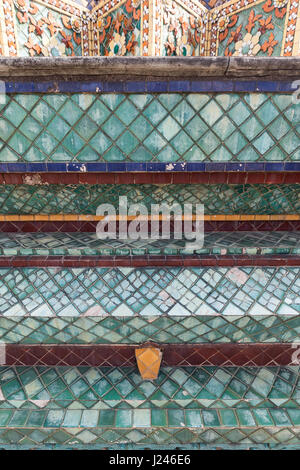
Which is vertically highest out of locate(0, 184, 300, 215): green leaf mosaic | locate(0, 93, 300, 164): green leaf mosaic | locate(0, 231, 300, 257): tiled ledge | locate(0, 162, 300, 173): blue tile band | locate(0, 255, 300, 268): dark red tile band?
locate(0, 93, 300, 164): green leaf mosaic

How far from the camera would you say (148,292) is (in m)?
1.79

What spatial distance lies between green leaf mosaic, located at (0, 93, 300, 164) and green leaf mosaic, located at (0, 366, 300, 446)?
1.84 metres

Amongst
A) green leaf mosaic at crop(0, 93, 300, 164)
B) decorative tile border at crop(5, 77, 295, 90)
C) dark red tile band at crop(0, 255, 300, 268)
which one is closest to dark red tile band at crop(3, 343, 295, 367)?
dark red tile band at crop(0, 255, 300, 268)

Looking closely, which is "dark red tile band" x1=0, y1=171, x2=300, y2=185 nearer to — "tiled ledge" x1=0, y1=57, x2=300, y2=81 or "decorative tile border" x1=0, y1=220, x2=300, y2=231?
"decorative tile border" x1=0, y1=220, x2=300, y2=231

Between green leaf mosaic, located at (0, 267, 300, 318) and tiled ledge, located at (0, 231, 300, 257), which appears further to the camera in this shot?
tiled ledge, located at (0, 231, 300, 257)

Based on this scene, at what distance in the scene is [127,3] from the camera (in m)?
4.12

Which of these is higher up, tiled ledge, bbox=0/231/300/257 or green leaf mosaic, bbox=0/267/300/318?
tiled ledge, bbox=0/231/300/257

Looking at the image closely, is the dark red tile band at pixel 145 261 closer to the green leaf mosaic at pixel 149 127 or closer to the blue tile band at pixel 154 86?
the green leaf mosaic at pixel 149 127

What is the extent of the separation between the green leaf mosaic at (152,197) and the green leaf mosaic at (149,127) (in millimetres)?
275

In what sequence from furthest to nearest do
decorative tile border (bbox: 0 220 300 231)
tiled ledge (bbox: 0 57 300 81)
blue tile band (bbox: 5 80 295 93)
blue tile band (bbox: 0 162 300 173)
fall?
decorative tile border (bbox: 0 220 300 231) < blue tile band (bbox: 0 162 300 173) < blue tile band (bbox: 5 80 295 93) < tiled ledge (bbox: 0 57 300 81)

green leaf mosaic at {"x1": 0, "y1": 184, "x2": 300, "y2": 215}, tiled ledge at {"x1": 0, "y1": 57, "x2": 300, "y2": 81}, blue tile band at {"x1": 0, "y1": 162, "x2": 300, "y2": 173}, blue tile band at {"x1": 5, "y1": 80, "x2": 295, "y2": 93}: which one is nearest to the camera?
tiled ledge at {"x1": 0, "y1": 57, "x2": 300, "y2": 81}

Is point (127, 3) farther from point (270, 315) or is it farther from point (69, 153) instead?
point (270, 315)

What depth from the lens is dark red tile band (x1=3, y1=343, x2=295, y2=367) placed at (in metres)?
1.86

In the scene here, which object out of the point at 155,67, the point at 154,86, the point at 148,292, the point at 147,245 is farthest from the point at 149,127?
the point at 148,292
